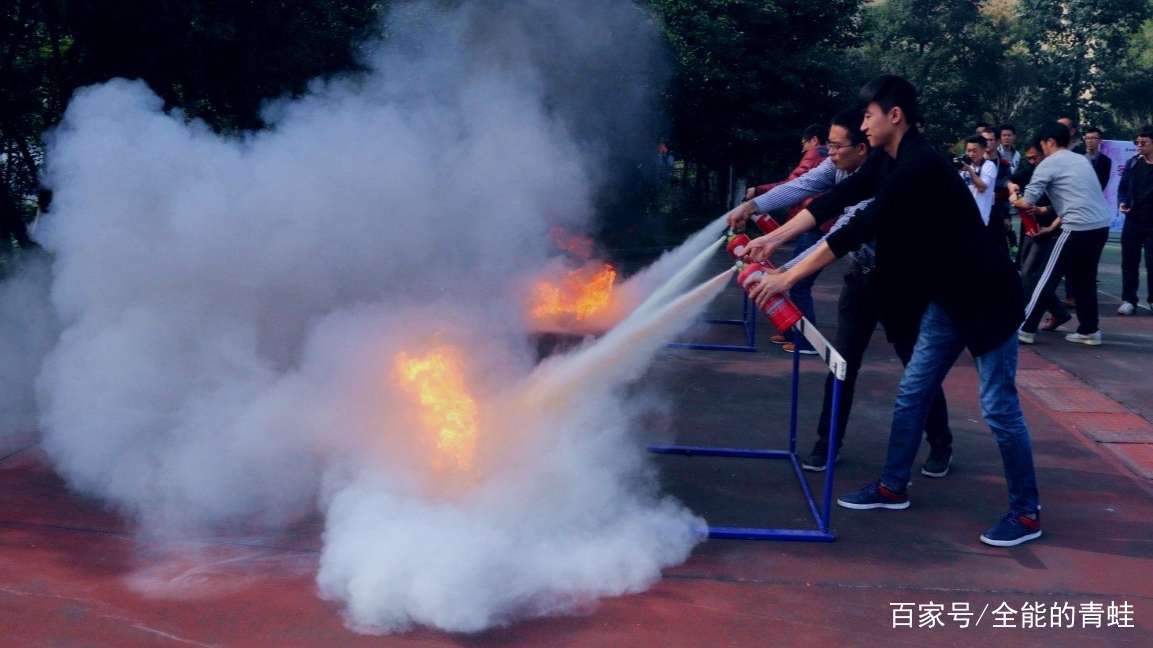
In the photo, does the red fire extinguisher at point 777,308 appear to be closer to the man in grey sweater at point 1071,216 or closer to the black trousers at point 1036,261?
the man in grey sweater at point 1071,216

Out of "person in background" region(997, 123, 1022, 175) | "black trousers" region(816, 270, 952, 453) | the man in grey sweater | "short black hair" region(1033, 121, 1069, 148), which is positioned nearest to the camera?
"black trousers" region(816, 270, 952, 453)

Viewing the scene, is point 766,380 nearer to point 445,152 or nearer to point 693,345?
point 693,345

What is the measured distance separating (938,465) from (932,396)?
77cm

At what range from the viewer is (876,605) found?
3.64m

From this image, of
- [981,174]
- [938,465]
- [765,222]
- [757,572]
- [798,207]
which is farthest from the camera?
[981,174]

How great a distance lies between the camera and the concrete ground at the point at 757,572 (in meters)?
3.37

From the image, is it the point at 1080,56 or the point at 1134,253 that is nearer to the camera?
the point at 1134,253

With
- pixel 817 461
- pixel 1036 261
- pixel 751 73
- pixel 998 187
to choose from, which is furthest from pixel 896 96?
pixel 751 73

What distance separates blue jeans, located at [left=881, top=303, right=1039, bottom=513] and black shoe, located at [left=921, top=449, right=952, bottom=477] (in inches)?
23.6

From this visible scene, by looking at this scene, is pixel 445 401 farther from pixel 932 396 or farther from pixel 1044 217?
pixel 1044 217

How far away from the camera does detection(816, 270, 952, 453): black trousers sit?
4.89 metres

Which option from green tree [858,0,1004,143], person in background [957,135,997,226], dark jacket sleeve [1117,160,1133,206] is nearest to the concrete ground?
person in background [957,135,997,226]

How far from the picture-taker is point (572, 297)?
27.3ft

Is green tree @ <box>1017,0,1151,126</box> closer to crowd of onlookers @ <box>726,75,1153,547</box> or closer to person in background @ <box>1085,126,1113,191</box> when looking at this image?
person in background @ <box>1085,126,1113,191</box>
